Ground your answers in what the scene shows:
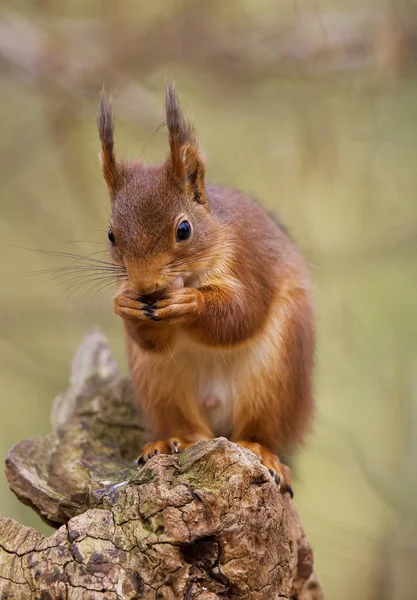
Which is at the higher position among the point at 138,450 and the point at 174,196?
the point at 174,196

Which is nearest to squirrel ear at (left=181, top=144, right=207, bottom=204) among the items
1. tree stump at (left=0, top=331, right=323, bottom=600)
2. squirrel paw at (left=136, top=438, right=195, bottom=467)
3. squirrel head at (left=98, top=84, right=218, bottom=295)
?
squirrel head at (left=98, top=84, right=218, bottom=295)

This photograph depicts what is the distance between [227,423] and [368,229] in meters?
1.94

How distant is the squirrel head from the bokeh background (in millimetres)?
1327

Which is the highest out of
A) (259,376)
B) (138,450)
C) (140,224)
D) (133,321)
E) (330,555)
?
(140,224)

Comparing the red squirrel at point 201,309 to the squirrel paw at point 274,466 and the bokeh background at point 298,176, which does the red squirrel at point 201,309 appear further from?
the bokeh background at point 298,176

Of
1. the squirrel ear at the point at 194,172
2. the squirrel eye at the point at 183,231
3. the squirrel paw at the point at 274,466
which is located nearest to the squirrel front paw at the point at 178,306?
the squirrel eye at the point at 183,231

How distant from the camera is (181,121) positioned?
6.74ft

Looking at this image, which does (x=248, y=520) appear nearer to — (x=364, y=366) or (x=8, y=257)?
(x=364, y=366)

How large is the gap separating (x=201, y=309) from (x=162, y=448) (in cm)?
41

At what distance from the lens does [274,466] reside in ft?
6.85

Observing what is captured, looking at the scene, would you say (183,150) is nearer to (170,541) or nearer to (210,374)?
(210,374)

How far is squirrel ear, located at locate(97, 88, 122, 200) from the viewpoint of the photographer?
2018 millimetres

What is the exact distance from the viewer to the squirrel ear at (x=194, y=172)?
2125 mm

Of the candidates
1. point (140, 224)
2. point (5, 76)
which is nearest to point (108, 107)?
point (140, 224)
